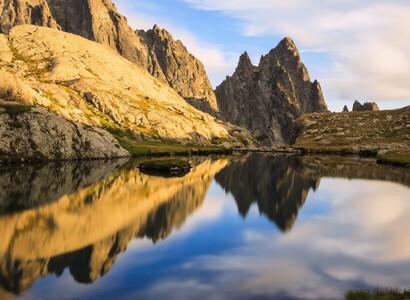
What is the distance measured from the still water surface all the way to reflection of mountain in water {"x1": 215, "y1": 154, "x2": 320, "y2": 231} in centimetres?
44

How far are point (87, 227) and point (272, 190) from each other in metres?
48.3

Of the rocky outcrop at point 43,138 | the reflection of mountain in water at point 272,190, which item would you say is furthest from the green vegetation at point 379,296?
the rocky outcrop at point 43,138

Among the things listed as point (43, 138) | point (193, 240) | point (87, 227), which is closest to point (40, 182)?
point (87, 227)

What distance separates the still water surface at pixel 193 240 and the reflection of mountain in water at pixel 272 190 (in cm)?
44

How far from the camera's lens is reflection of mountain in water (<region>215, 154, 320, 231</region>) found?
60.9m

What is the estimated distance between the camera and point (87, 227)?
45000 millimetres

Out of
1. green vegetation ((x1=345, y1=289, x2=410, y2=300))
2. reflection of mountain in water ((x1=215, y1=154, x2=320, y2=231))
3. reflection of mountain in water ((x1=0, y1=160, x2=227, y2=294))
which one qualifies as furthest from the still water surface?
green vegetation ((x1=345, y1=289, x2=410, y2=300))

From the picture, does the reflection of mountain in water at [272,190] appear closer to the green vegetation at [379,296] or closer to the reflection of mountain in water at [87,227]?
the reflection of mountain in water at [87,227]

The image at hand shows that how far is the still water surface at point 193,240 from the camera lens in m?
28.9

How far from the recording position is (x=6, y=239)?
125 feet

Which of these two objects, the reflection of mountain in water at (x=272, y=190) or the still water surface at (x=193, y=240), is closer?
the still water surface at (x=193, y=240)

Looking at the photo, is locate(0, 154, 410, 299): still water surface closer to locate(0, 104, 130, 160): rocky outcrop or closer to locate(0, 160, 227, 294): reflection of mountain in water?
locate(0, 160, 227, 294): reflection of mountain in water

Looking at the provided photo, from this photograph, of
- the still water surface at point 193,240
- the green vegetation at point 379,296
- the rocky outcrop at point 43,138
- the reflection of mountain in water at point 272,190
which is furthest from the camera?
the rocky outcrop at point 43,138

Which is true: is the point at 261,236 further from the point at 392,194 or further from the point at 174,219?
the point at 392,194
